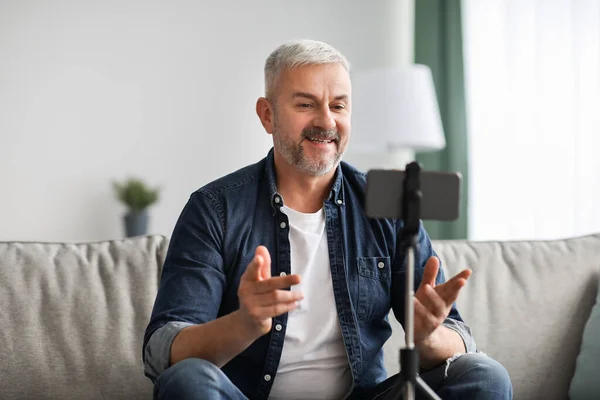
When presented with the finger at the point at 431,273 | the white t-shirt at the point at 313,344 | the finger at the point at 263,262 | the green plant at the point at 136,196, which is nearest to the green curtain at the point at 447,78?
the green plant at the point at 136,196

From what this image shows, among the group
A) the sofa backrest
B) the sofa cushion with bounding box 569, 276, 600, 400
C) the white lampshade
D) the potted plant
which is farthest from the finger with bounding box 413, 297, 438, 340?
the potted plant

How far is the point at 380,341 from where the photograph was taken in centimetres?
174

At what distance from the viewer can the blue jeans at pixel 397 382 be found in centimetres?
137

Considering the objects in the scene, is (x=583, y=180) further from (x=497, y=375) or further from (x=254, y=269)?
(x=254, y=269)

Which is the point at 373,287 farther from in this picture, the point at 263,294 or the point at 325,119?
the point at 263,294

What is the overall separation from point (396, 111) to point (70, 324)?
1.88m

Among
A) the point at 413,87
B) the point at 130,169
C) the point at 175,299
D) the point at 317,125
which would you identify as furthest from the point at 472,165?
the point at 175,299

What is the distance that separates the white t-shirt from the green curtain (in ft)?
7.54

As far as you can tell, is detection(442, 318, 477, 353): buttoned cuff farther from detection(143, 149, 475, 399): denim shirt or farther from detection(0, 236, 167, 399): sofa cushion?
detection(0, 236, 167, 399): sofa cushion

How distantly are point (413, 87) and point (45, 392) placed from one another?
82.7 inches

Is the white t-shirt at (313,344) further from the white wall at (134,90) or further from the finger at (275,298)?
the white wall at (134,90)

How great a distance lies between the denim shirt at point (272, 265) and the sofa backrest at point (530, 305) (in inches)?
16.1

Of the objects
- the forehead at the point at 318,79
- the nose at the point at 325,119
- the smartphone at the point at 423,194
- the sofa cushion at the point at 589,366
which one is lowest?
the sofa cushion at the point at 589,366

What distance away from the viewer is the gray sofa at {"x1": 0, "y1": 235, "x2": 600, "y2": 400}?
6.38 feet
